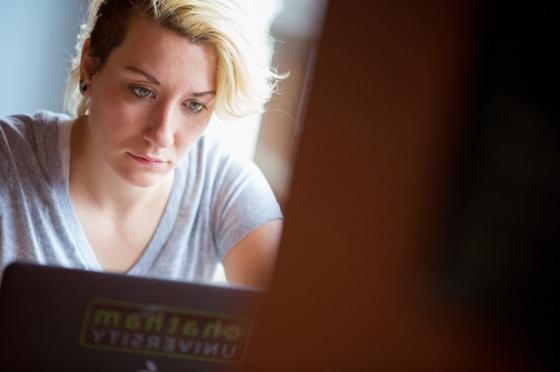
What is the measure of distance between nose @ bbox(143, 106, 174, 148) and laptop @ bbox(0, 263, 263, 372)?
0.49 metres

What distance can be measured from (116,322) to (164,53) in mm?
550

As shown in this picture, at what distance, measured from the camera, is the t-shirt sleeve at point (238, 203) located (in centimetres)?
105

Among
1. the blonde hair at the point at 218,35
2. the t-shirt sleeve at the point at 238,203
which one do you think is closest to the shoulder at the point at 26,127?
the blonde hair at the point at 218,35

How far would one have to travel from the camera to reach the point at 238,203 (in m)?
1.08

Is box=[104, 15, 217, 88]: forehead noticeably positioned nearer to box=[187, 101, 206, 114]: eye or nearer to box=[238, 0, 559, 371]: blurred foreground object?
box=[187, 101, 206, 114]: eye

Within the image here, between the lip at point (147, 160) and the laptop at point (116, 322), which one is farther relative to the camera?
the lip at point (147, 160)

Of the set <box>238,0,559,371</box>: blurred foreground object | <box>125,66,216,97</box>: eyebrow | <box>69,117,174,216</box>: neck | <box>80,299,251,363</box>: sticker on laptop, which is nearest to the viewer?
<box>238,0,559,371</box>: blurred foreground object

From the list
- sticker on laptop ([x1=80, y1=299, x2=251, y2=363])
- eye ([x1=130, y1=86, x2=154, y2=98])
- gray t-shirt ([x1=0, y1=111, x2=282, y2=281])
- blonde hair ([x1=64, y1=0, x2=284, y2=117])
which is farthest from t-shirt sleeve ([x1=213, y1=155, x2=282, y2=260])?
sticker on laptop ([x1=80, y1=299, x2=251, y2=363])

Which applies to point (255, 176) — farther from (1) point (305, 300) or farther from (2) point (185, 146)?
(1) point (305, 300)

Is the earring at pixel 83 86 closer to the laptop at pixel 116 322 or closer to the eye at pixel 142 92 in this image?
the eye at pixel 142 92

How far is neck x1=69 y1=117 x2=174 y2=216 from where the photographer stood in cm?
103

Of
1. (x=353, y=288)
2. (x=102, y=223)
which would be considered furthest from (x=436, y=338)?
(x=102, y=223)

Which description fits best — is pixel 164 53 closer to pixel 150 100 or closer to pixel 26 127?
pixel 150 100

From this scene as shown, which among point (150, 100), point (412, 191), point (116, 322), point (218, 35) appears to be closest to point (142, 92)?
point (150, 100)
